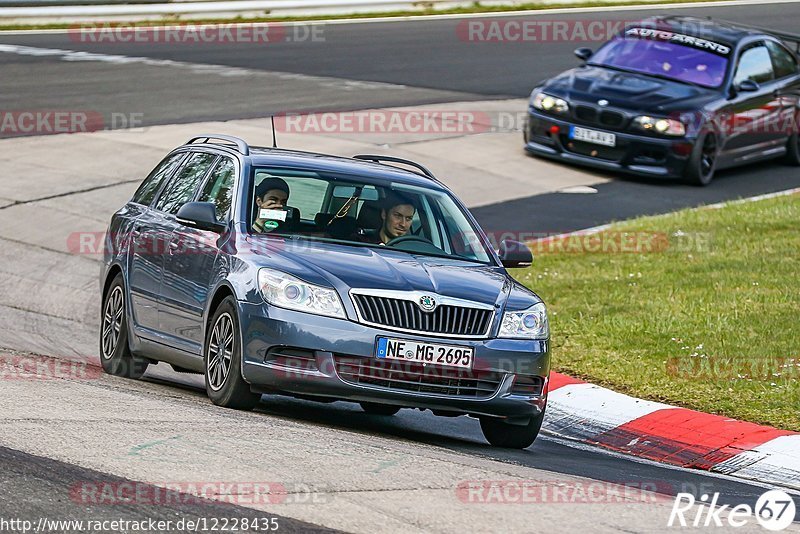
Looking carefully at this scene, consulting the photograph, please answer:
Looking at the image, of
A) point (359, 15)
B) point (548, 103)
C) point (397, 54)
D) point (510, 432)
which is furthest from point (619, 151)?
point (359, 15)

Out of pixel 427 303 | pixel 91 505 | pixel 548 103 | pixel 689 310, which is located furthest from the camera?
pixel 548 103

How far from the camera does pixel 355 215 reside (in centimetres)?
919

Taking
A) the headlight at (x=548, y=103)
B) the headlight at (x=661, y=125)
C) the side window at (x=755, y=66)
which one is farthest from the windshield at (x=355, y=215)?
the side window at (x=755, y=66)

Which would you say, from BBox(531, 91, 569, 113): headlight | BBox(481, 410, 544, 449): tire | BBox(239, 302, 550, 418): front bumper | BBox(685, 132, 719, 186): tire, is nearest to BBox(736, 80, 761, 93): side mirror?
BBox(685, 132, 719, 186): tire

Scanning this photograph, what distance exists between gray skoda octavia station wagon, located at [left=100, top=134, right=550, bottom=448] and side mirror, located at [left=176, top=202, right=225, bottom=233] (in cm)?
1

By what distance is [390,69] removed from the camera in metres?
26.6

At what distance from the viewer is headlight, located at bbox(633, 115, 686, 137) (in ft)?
61.9

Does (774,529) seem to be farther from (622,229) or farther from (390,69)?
(390,69)

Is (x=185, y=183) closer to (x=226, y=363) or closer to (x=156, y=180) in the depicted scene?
(x=156, y=180)

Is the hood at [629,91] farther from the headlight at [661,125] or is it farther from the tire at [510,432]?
the tire at [510,432]

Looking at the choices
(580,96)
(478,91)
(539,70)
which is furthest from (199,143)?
(539,70)

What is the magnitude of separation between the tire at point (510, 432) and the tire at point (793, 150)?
13.5 metres

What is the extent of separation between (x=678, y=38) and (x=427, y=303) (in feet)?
43.8

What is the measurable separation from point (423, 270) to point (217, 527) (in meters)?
3.17
